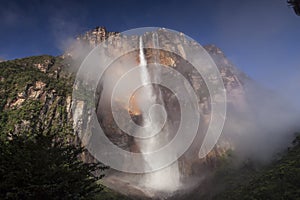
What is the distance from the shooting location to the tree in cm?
1204

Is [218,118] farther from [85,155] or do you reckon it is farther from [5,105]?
[5,105]

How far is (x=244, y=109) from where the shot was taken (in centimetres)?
11638

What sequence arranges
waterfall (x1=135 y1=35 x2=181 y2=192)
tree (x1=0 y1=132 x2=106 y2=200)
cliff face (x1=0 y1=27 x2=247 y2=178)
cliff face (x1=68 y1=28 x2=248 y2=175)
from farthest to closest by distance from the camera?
cliff face (x1=68 y1=28 x2=248 y2=175) → cliff face (x1=0 y1=27 x2=247 y2=178) → waterfall (x1=135 y1=35 x2=181 y2=192) → tree (x1=0 y1=132 x2=106 y2=200)

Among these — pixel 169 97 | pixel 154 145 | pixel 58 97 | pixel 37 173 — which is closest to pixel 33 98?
pixel 58 97

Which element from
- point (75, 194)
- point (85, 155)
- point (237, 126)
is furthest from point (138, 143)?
point (75, 194)

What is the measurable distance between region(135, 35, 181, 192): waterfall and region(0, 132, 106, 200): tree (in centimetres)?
6639

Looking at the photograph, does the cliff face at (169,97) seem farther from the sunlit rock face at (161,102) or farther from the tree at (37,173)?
the tree at (37,173)

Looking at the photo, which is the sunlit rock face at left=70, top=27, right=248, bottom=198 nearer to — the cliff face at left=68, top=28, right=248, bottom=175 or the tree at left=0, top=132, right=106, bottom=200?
the cliff face at left=68, top=28, right=248, bottom=175

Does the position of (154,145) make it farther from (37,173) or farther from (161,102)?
(37,173)

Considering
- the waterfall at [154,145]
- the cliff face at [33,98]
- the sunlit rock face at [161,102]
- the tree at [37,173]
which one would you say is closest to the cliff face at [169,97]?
the sunlit rock face at [161,102]

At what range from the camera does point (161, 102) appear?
97688 mm

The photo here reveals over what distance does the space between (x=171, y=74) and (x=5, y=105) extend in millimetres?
55360

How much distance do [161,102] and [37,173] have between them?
85.5 meters

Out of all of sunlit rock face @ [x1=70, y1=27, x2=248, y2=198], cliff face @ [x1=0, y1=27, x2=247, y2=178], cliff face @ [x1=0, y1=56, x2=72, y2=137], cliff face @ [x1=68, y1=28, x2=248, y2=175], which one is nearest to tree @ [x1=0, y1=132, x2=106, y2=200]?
cliff face @ [x1=0, y1=27, x2=247, y2=178]
